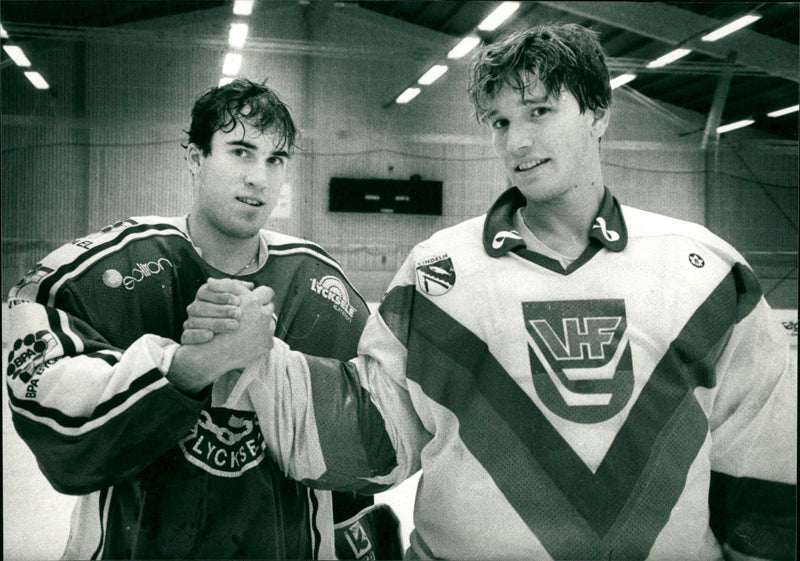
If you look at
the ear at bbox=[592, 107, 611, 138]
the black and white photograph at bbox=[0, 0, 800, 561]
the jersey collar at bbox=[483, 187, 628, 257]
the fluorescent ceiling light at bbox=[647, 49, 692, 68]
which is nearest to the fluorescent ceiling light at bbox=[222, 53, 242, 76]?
the black and white photograph at bbox=[0, 0, 800, 561]

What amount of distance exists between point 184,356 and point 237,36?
2.22ft

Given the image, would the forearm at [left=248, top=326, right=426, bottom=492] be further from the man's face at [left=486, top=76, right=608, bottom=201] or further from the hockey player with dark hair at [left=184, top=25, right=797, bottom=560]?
the man's face at [left=486, top=76, right=608, bottom=201]

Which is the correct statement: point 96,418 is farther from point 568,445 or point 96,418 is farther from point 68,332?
point 568,445

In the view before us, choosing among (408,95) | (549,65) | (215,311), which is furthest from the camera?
(408,95)

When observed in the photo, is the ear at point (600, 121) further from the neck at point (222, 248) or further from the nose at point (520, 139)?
the neck at point (222, 248)

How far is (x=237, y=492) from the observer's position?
1441mm

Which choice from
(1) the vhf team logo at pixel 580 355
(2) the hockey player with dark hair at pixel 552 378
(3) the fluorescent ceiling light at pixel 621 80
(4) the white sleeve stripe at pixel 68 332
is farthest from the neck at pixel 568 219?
(4) the white sleeve stripe at pixel 68 332

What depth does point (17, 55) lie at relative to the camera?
1502 mm

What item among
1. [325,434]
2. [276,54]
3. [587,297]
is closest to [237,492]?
[325,434]

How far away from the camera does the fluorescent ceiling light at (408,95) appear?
1.60 m

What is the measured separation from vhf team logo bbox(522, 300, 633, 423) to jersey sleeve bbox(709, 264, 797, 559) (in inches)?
8.4

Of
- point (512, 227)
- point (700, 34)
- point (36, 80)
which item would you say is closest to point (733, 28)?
point (700, 34)

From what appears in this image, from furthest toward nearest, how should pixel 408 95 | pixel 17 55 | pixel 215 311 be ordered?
pixel 408 95, pixel 17 55, pixel 215 311

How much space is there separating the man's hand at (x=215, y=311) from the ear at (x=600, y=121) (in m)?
0.76
